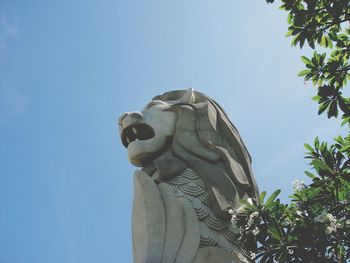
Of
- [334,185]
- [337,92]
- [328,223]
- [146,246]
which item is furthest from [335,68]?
[146,246]

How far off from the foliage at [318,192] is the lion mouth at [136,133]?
90.5 inches

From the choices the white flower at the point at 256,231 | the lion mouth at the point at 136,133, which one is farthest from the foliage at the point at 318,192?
the lion mouth at the point at 136,133

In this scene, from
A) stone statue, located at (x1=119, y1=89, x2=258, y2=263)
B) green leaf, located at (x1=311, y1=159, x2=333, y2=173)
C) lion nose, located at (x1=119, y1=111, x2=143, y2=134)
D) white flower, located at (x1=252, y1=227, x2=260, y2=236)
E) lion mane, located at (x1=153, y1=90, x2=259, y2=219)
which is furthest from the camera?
lion nose, located at (x1=119, y1=111, x2=143, y2=134)

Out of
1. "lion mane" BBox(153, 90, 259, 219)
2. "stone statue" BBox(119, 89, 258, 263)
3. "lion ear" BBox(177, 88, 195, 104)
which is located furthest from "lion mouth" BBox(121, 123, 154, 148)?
"lion ear" BBox(177, 88, 195, 104)

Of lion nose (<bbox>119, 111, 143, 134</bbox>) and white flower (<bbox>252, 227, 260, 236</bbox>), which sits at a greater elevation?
lion nose (<bbox>119, 111, 143, 134</bbox>)

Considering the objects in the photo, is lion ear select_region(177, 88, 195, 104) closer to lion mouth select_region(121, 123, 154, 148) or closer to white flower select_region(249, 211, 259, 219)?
lion mouth select_region(121, 123, 154, 148)

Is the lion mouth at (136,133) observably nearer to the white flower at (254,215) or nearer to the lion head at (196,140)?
the lion head at (196,140)

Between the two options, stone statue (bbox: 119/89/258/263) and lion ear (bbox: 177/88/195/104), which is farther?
lion ear (bbox: 177/88/195/104)

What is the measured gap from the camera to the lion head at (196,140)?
7831 millimetres

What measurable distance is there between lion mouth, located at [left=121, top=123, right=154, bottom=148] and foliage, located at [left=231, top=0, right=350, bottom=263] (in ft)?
7.54

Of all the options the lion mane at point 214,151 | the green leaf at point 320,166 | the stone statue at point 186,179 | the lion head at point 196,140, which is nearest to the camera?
the green leaf at point 320,166

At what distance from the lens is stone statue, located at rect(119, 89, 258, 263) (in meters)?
6.97

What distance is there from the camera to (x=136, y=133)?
8508mm

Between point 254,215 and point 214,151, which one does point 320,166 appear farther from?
point 214,151
